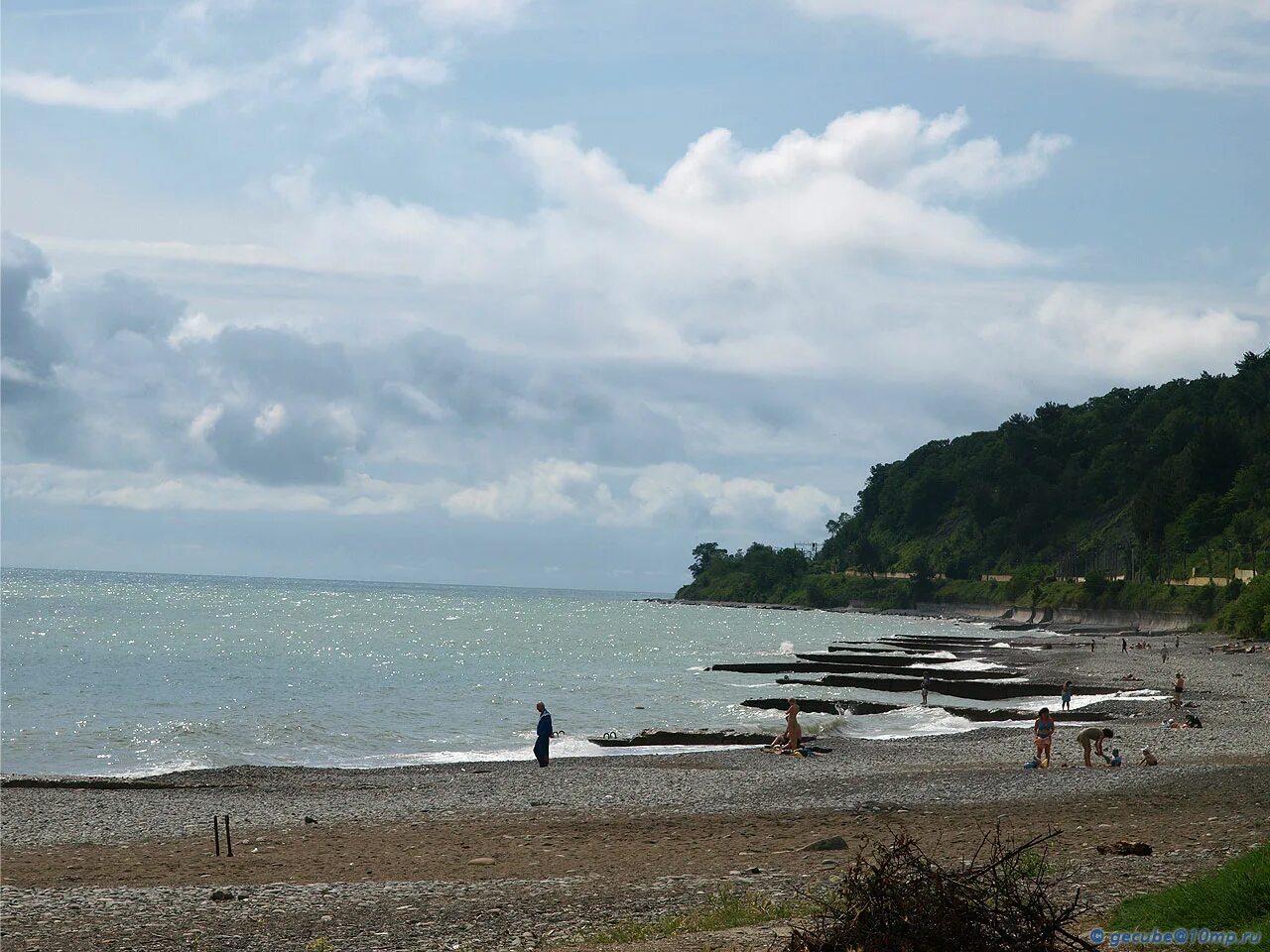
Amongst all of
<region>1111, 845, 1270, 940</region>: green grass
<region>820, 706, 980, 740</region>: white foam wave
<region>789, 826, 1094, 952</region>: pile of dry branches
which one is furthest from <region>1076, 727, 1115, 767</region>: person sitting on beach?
<region>789, 826, 1094, 952</region>: pile of dry branches

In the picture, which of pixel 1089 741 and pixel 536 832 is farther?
pixel 1089 741

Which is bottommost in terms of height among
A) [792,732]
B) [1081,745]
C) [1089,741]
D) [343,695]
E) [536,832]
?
[343,695]

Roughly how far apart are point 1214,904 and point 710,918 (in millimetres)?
4973

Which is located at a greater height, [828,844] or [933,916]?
[933,916]

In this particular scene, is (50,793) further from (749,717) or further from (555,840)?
(749,717)

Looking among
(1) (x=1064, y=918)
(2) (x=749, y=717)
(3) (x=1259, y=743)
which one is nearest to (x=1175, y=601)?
(2) (x=749, y=717)

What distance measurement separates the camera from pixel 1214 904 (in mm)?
10586

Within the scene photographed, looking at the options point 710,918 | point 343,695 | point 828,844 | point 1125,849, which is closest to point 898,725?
point 343,695

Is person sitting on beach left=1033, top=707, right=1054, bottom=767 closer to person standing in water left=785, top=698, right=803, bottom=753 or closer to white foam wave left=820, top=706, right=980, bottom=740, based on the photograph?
person standing in water left=785, top=698, right=803, bottom=753

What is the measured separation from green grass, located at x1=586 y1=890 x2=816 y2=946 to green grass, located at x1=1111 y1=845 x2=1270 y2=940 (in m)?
3.07

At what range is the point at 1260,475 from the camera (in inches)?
6063

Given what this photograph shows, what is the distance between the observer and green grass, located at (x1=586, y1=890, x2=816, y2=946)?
1273cm

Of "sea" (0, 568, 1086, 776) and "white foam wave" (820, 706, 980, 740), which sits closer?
"sea" (0, 568, 1086, 776)

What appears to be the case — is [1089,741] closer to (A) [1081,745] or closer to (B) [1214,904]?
(A) [1081,745]
